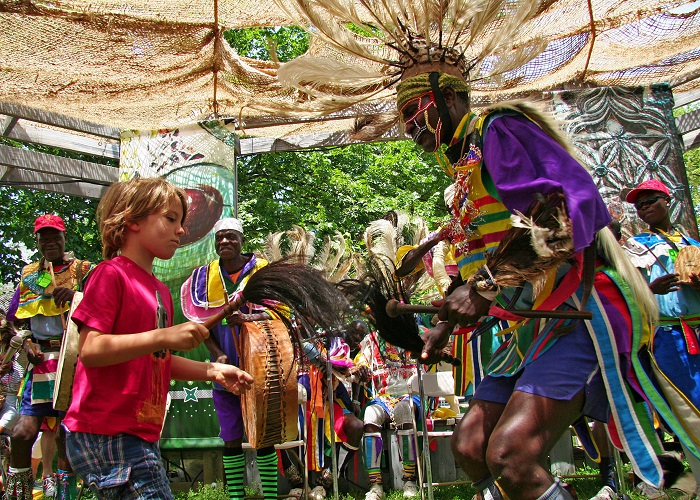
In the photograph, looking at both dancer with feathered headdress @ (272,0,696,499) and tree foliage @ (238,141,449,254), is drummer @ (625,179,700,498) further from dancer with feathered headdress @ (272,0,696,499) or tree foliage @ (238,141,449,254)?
tree foliage @ (238,141,449,254)

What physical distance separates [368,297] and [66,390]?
147 centimetres

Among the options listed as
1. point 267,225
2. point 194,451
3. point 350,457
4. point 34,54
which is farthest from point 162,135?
point 267,225

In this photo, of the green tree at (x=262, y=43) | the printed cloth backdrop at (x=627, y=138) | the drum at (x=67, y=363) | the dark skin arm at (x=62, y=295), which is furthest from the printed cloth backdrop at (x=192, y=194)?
the green tree at (x=262, y=43)

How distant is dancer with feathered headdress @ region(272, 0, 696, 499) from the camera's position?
258 centimetres

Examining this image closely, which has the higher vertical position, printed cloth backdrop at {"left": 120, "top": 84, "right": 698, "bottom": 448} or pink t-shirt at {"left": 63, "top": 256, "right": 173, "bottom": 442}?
printed cloth backdrop at {"left": 120, "top": 84, "right": 698, "bottom": 448}

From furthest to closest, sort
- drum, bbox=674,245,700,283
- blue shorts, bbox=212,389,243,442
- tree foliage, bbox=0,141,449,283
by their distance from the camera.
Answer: tree foliage, bbox=0,141,449,283
blue shorts, bbox=212,389,243,442
drum, bbox=674,245,700,283

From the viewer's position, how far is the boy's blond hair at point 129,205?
8.57 feet

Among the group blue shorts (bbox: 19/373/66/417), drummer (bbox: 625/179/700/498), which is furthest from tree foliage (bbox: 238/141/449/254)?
drummer (bbox: 625/179/700/498)

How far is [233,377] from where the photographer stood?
2.65 m

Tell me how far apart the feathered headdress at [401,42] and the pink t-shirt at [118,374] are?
163cm

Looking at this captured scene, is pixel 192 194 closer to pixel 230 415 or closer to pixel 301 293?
pixel 230 415

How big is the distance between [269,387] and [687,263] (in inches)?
117

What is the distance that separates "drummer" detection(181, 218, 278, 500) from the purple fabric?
106 inches

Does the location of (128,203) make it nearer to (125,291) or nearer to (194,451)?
(125,291)
